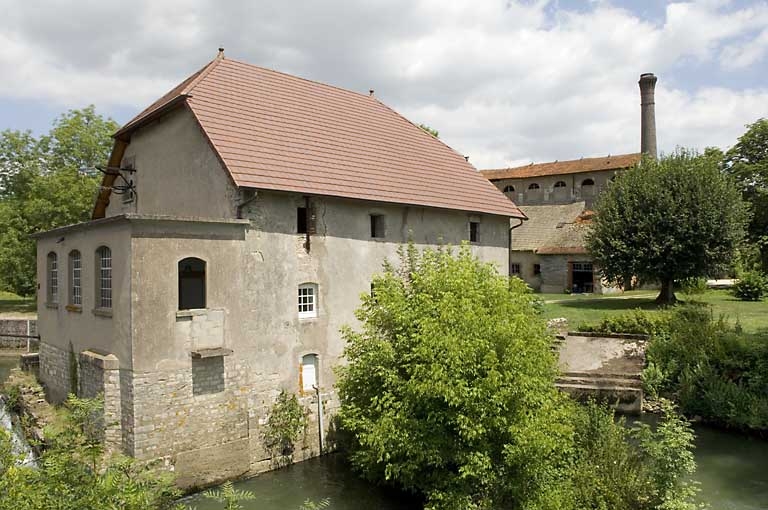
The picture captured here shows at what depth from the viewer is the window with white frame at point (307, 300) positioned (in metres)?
14.9

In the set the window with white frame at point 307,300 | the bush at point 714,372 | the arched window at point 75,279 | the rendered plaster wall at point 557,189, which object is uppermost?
the rendered plaster wall at point 557,189

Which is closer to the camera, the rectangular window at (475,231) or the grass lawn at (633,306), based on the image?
the rectangular window at (475,231)

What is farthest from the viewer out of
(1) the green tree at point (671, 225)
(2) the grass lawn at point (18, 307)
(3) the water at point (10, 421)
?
(2) the grass lawn at point (18, 307)

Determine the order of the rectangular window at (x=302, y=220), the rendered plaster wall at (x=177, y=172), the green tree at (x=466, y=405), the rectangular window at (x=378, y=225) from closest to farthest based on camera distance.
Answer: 1. the green tree at (x=466, y=405)
2. the rendered plaster wall at (x=177, y=172)
3. the rectangular window at (x=302, y=220)
4. the rectangular window at (x=378, y=225)

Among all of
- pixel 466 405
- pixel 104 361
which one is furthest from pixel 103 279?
pixel 466 405

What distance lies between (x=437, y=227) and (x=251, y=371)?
7820 millimetres

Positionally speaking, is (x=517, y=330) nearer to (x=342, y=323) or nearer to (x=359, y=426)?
(x=359, y=426)

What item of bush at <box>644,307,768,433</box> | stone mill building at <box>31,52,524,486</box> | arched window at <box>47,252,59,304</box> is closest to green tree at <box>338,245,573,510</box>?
stone mill building at <box>31,52,524,486</box>

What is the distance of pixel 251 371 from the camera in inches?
532

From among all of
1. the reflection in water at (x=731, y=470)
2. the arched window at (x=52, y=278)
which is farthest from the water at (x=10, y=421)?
the reflection in water at (x=731, y=470)

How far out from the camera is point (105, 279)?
1323 cm

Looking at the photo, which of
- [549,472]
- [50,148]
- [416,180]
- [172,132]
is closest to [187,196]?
[172,132]

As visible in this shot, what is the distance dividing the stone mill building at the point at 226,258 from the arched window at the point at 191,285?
0.30 ft

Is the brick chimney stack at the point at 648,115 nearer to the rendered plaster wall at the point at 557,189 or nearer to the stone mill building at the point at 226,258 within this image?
the rendered plaster wall at the point at 557,189
